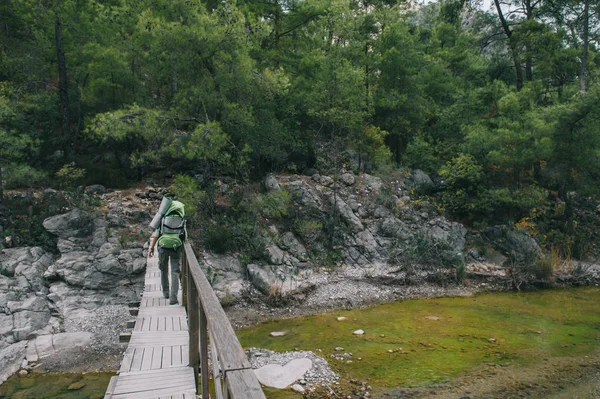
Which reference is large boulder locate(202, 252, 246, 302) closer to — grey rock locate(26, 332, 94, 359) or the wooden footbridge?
grey rock locate(26, 332, 94, 359)

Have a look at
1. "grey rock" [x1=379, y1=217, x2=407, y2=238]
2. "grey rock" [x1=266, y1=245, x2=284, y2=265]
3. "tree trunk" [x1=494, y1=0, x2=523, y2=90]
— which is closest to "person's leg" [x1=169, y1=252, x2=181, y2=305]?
"grey rock" [x1=266, y1=245, x2=284, y2=265]

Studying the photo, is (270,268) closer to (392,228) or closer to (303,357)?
(303,357)

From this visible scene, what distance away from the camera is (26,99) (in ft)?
49.4

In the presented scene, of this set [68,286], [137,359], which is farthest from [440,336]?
[68,286]

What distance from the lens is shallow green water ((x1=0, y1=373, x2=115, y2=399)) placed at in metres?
7.01

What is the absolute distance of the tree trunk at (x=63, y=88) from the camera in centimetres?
1501

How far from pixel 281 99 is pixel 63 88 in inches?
349

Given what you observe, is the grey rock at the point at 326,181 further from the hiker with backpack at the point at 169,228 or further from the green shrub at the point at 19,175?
the hiker with backpack at the point at 169,228

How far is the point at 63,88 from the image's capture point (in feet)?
51.1

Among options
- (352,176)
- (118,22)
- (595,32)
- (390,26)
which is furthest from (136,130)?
(595,32)

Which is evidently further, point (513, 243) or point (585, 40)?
point (585, 40)

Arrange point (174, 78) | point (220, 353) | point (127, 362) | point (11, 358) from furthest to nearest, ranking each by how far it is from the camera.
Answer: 1. point (174, 78)
2. point (11, 358)
3. point (127, 362)
4. point (220, 353)

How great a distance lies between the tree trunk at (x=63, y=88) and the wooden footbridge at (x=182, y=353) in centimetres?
1289

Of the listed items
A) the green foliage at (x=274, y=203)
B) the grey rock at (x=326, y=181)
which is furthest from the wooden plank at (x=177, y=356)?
the grey rock at (x=326, y=181)
